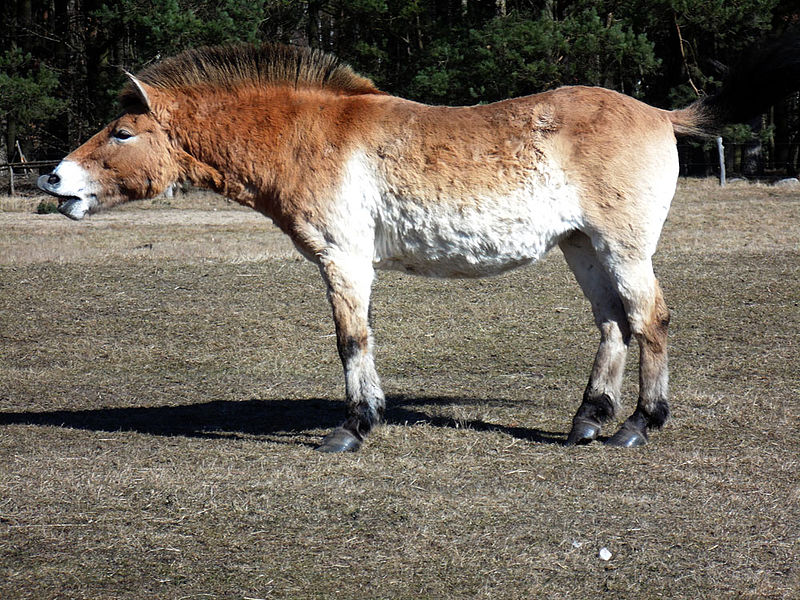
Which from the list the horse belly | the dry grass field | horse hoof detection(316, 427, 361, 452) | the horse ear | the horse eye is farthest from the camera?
the horse eye

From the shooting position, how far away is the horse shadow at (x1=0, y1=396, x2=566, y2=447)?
6151 mm

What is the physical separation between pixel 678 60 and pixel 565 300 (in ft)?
69.6

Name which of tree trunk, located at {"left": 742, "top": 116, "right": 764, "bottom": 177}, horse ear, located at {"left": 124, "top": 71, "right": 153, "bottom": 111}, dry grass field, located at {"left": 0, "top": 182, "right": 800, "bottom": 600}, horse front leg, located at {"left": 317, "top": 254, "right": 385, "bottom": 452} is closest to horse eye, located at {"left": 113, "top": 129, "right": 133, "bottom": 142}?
horse ear, located at {"left": 124, "top": 71, "right": 153, "bottom": 111}

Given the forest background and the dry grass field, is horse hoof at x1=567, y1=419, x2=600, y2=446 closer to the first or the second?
the dry grass field

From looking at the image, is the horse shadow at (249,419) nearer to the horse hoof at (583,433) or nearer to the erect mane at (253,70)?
the horse hoof at (583,433)

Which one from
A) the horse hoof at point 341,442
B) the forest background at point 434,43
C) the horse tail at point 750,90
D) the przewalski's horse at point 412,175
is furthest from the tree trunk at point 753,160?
the horse hoof at point 341,442

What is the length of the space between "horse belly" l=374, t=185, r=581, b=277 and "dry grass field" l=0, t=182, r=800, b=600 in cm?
116

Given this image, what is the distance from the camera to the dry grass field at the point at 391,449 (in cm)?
394

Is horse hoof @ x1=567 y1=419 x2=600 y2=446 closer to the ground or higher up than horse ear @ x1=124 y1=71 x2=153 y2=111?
closer to the ground

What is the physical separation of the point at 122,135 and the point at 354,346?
2.03 m

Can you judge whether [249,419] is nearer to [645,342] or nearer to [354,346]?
[354,346]

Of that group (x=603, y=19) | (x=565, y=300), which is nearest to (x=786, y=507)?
(x=565, y=300)

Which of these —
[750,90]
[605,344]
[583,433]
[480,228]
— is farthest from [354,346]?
[750,90]

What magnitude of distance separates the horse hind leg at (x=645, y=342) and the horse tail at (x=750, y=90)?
104 cm
